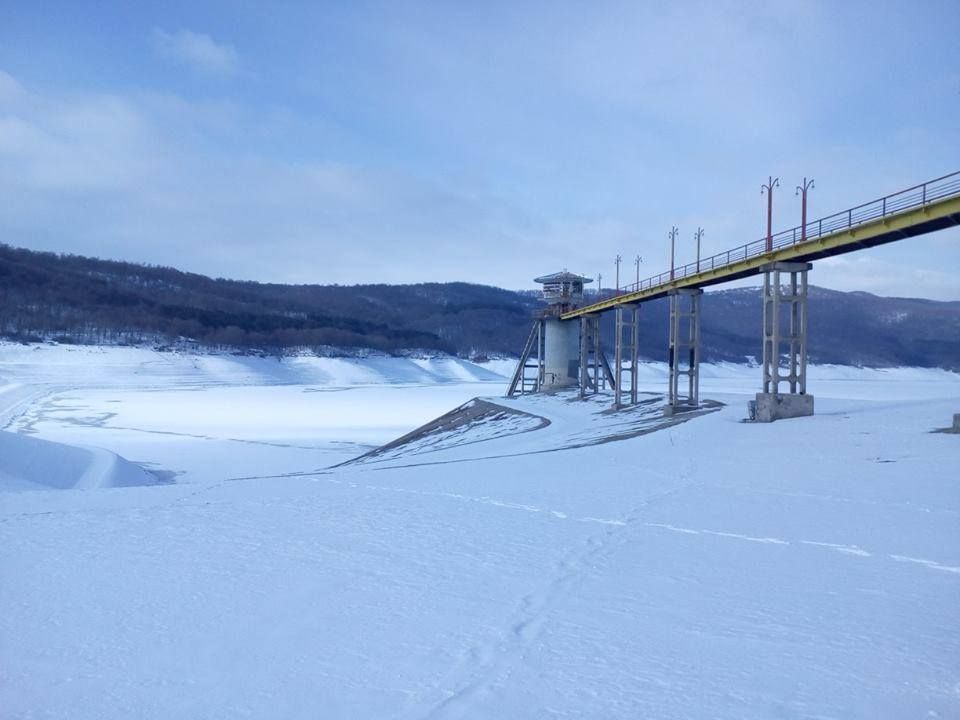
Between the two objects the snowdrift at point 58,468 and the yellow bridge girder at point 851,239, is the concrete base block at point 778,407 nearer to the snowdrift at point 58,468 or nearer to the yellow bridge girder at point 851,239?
the yellow bridge girder at point 851,239

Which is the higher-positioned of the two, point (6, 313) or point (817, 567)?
point (6, 313)

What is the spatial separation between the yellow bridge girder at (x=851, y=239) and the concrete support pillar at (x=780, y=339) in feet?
1.71

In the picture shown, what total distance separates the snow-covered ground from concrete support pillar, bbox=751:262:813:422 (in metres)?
5.20

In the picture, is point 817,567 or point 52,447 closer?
point 817,567

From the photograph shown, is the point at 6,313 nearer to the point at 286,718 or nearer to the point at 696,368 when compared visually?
the point at 696,368

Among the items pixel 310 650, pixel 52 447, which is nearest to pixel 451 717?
pixel 310 650

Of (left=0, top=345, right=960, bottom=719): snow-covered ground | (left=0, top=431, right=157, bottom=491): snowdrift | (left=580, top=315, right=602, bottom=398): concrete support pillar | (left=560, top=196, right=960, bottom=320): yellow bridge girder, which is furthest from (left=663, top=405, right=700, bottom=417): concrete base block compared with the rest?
(left=0, top=431, right=157, bottom=491): snowdrift

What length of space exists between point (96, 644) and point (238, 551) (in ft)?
8.13

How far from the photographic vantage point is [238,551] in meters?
7.46

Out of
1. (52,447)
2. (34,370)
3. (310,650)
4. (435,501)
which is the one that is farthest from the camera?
(34,370)

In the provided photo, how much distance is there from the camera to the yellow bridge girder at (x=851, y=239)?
15.1 meters

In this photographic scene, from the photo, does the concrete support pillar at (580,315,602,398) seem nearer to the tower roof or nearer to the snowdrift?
the tower roof

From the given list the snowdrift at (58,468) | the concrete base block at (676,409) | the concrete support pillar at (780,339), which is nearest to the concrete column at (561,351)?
the concrete base block at (676,409)

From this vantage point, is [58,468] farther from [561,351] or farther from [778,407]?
[561,351]
